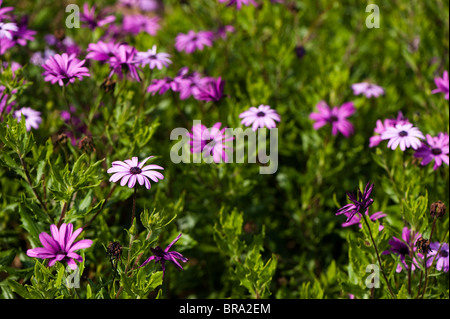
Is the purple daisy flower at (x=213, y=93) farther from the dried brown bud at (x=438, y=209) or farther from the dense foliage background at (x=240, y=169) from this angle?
the dried brown bud at (x=438, y=209)

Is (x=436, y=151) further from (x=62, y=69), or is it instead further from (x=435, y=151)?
(x=62, y=69)

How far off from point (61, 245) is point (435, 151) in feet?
5.83

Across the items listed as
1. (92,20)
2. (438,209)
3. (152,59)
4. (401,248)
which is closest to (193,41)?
(92,20)

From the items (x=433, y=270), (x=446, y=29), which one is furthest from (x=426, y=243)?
(x=446, y=29)

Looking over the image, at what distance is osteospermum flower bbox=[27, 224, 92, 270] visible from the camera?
1.83 m

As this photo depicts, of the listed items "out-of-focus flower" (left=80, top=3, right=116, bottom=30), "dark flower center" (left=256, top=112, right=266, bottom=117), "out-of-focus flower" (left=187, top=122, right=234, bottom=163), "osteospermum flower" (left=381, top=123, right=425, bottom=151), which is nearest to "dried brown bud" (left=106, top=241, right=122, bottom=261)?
"out-of-focus flower" (left=187, top=122, right=234, bottom=163)

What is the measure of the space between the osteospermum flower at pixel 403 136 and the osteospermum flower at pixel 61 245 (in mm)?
1386

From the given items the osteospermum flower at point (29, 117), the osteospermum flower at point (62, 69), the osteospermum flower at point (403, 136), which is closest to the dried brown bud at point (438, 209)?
the osteospermum flower at point (403, 136)

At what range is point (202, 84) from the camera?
2.90 metres

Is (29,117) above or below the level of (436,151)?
above

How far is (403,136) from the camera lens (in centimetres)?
237

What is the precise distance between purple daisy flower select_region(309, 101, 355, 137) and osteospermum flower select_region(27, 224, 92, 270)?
1.65 meters
